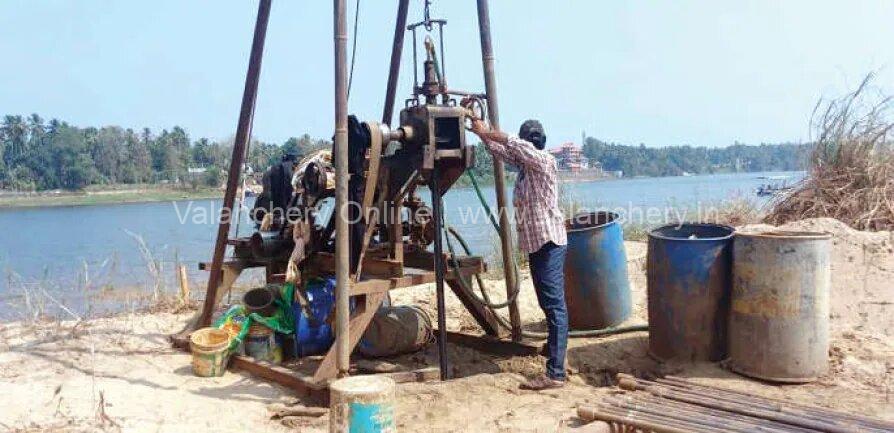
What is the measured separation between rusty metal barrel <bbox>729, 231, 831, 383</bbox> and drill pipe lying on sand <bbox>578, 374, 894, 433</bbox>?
0.65 m

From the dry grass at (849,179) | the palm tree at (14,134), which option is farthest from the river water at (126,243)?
the palm tree at (14,134)

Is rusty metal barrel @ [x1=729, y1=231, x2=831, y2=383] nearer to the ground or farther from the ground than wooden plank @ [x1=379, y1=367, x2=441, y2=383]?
farther from the ground

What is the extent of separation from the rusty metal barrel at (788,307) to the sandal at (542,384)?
1.24 m

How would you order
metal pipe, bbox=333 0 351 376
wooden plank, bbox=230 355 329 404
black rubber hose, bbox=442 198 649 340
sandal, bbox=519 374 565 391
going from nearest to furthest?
1. metal pipe, bbox=333 0 351 376
2. wooden plank, bbox=230 355 329 404
3. sandal, bbox=519 374 565 391
4. black rubber hose, bbox=442 198 649 340

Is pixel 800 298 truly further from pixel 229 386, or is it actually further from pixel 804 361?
pixel 229 386

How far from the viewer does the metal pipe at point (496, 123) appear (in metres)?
5.21

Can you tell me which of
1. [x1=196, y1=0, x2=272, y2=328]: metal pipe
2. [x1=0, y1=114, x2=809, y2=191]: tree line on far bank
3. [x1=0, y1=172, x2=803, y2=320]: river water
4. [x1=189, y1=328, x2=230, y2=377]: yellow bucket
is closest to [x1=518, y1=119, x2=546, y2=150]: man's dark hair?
[x1=196, y1=0, x2=272, y2=328]: metal pipe

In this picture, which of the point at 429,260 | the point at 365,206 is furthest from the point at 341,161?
the point at 429,260

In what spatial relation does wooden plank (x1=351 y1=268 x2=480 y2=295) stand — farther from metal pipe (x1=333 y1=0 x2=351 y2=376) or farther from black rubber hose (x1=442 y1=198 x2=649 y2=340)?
black rubber hose (x1=442 y1=198 x2=649 y2=340)

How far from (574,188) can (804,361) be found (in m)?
7.71

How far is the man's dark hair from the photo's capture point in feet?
15.8

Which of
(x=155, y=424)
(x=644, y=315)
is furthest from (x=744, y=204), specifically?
(x=155, y=424)

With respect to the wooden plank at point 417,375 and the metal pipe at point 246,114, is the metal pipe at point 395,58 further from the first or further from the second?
the wooden plank at point 417,375

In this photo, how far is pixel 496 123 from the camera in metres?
5.21
